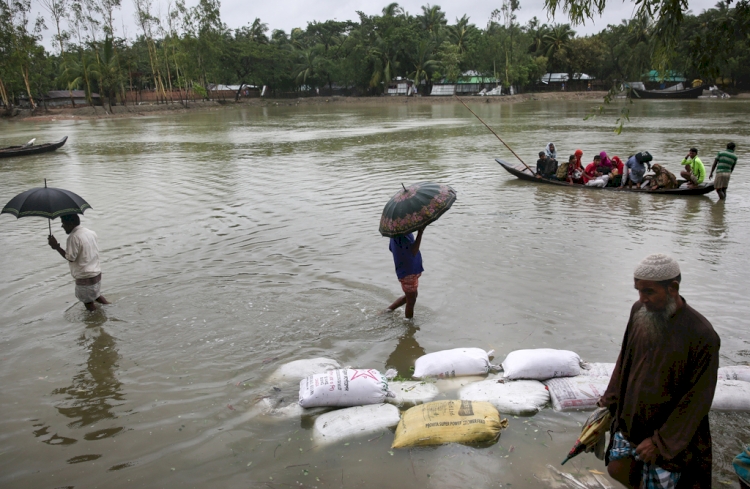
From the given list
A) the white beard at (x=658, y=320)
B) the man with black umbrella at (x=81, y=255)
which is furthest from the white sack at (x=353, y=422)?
the man with black umbrella at (x=81, y=255)

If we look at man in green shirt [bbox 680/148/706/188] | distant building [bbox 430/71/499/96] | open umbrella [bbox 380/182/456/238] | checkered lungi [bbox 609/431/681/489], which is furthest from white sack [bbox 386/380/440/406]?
distant building [bbox 430/71/499/96]

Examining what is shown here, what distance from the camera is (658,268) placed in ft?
A: 7.22

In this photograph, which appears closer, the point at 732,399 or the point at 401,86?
the point at 732,399

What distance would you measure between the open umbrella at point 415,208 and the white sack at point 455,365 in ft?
3.70

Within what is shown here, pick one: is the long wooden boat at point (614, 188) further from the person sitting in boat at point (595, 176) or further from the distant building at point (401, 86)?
the distant building at point (401, 86)

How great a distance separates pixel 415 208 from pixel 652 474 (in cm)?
286

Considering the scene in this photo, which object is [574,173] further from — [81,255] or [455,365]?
[81,255]

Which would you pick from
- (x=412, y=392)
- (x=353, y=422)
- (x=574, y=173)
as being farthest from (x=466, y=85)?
(x=353, y=422)

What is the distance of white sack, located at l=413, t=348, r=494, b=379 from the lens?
433cm

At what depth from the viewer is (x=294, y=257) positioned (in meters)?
8.20

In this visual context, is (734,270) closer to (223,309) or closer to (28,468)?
(223,309)

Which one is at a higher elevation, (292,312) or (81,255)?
(81,255)

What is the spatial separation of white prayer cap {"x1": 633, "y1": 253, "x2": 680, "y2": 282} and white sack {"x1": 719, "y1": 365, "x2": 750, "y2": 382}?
7.37ft

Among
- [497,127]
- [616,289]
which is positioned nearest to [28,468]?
[616,289]
